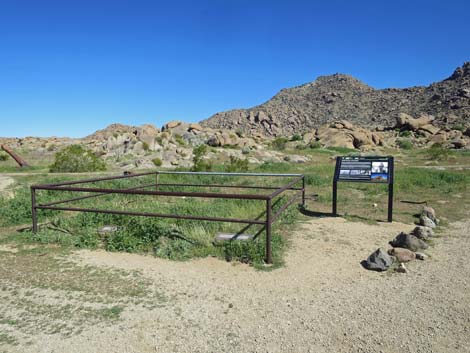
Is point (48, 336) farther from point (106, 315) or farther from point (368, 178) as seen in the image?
point (368, 178)

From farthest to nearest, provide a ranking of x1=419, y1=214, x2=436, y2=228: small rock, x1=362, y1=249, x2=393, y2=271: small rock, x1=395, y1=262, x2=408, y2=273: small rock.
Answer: x1=419, y1=214, x2=436, y2=228: small rock, x1=362, y1=249, x2=393, y2=271: small rock, x1=395, y1=262, x2=408, y2=273: small rock

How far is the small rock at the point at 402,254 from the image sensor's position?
16.8 ft

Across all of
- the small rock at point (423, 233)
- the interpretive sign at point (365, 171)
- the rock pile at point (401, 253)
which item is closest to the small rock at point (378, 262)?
the rock pile at point (401, 253)

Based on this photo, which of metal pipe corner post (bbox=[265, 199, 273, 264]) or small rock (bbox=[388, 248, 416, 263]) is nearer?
metal pipe corner post (bbox=[265, 199, 273, 264])

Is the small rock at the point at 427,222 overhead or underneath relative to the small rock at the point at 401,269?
overhead

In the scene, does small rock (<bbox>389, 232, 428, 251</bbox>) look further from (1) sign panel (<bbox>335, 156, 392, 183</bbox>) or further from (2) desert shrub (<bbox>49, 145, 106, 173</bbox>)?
(2) desert shrub (<bbox>49, 145, 106, 173</bbox>)

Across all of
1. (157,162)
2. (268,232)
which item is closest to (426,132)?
(157,162)

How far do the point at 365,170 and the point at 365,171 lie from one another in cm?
3

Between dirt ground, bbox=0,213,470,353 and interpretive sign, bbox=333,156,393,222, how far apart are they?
8.56 feet

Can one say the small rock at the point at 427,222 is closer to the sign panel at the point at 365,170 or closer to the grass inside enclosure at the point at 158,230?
the sign panel at the point at 365,170

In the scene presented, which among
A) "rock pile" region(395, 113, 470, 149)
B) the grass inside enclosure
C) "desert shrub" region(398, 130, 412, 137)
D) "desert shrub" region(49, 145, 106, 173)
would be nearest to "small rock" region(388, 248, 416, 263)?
the grass inside enclosure

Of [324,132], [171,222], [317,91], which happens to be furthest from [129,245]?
[317,91]

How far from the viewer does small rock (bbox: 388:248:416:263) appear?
16.8ft

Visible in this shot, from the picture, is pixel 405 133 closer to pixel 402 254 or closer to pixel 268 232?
pixel 402 254
